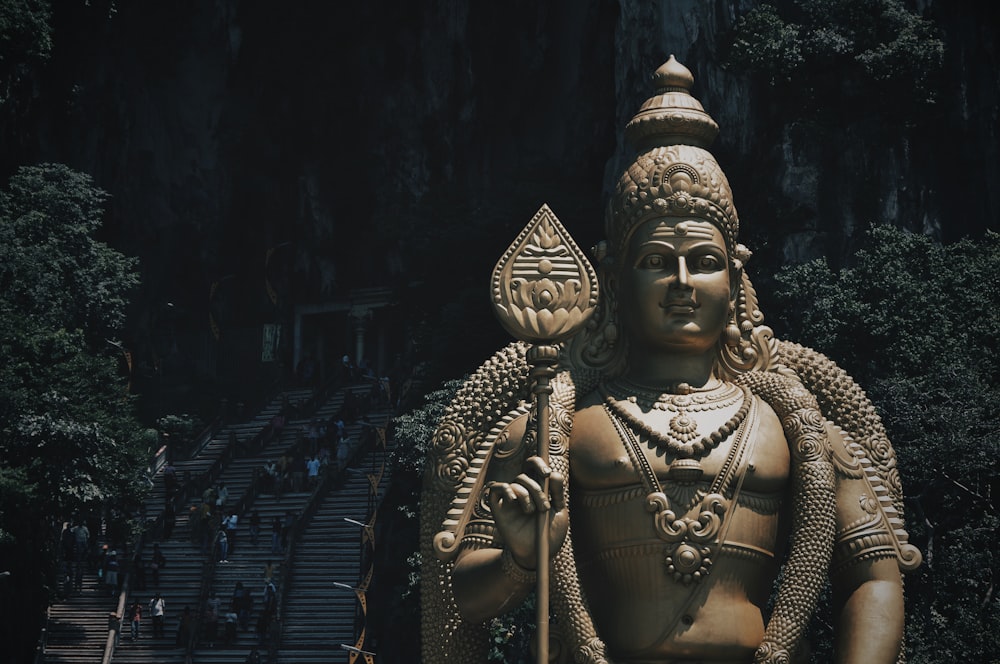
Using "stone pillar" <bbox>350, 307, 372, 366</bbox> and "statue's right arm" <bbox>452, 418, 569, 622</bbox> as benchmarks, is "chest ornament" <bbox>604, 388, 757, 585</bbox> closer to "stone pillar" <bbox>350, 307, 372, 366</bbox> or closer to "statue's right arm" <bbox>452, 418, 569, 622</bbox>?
"statue's right arm" <bbox>452, 418, 569, 622</bbox>

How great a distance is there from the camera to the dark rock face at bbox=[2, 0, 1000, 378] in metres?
38.2

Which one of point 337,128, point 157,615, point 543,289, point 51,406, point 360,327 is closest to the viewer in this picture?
point 543,289

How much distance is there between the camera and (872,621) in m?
9.76

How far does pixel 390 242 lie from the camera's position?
5206 centimetres

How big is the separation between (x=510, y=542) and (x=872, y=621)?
2.32 meters

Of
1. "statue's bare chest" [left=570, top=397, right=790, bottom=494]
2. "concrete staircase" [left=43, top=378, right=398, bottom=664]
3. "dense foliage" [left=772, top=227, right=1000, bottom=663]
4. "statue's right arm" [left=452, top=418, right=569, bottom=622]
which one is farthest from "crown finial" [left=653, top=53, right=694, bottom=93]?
"concrete staircase" [left=43, top=378, right=398, bottom=664]

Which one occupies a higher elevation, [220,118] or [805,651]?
[220,118]

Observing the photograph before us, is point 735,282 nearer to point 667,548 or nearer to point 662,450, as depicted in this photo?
point 662,450

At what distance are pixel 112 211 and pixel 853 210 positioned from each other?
80.6ft

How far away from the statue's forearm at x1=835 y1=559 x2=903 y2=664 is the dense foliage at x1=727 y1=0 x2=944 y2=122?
23.5 metres

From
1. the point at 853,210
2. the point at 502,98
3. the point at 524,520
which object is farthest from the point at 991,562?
the point at 502,98

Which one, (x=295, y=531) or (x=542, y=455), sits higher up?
(x=542, y=455)

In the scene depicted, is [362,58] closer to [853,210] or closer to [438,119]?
[438,119]


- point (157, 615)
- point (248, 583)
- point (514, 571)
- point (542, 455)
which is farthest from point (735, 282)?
point (248, 583)
